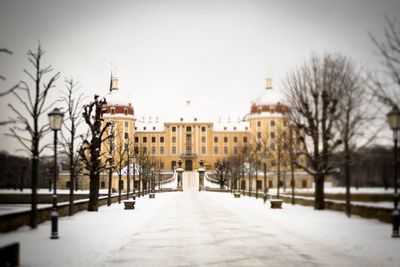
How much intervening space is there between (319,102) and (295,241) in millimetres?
19790

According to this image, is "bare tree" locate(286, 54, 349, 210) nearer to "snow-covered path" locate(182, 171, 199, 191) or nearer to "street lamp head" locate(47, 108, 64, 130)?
"street lamp head" locate(47, 108, 64, 130)

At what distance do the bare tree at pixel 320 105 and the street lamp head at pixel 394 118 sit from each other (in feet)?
42.3

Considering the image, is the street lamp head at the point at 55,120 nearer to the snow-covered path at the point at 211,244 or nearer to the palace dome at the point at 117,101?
the snow-covered path at the point at 211,244

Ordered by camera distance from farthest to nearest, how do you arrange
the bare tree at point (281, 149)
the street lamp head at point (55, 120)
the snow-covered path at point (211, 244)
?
the bare tree at point (281, 149) < the street lamp head at point (55, 120) < the snow-covered path at point (211, 244)

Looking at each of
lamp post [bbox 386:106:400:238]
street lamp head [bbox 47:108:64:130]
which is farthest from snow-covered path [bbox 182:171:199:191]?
lamp post [bbox 386:106:400:238]

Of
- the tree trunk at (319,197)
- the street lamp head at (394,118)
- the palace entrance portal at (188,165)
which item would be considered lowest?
the tree trunk at (319,197)

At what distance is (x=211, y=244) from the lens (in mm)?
16297

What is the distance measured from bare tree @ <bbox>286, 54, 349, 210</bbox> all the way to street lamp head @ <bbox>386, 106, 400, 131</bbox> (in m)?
12.9

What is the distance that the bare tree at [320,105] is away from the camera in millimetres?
32375

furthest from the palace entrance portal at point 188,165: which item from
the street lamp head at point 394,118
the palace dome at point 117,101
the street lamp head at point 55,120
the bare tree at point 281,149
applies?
the street lamp head at point 394,118

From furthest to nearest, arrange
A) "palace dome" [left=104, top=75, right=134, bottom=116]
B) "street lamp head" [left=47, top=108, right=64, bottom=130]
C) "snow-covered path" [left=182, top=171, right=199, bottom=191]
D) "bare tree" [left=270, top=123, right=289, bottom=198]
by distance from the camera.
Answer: "palace dome" [left=104, top=75, right=134, bottom=116], "snow-covered path" [left=182, top=171, right=199, bottom=191], "bare tree" [left=270, top=123, right=289, bottom=198], "street lamp head" [left=47, top=108, right=64, bottom=130]

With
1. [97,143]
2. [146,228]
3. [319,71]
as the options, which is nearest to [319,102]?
[319,71]

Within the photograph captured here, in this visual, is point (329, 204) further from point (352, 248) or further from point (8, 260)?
point (8, 260)

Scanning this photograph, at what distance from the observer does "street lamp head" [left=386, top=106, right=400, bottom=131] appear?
17.7 meters
